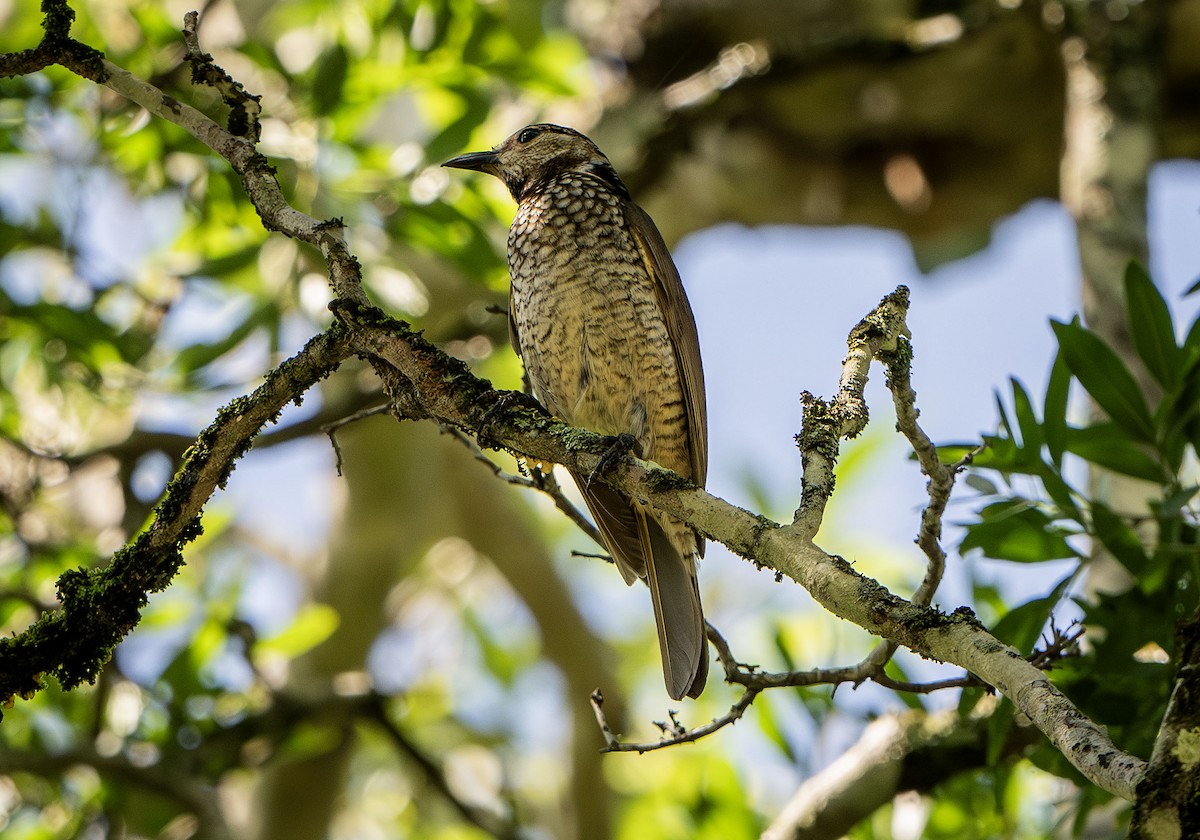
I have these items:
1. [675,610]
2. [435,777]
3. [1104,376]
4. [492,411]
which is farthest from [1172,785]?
[435,777]

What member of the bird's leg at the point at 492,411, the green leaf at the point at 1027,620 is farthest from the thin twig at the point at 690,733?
the green leaf at the point at 1027,620

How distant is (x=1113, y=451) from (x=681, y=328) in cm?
139

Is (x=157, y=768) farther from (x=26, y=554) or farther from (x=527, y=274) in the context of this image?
(x=527, y=274)

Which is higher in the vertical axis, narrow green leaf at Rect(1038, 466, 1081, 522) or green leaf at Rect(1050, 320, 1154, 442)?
green leaf at Rect(1050, 320, 1154, 442)

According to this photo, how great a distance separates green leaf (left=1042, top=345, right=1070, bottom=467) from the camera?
3252 mm

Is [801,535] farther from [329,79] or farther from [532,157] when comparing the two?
[329,79]

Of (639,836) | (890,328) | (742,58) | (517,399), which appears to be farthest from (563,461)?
(742,58)

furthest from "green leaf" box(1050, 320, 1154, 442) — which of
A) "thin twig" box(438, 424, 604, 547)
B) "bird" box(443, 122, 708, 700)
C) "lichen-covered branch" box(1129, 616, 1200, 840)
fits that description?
"lichen-covered branch" box(1129, 616, 1200, 840)

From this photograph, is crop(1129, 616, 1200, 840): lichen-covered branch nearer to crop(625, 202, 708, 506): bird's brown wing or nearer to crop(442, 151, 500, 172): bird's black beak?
crop(625, 202, 708, 506): bird's brown wing

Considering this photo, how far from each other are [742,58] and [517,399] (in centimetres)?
383

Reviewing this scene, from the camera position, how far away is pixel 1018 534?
3.29 metres

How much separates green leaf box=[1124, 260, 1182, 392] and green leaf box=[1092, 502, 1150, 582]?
1.22 feet

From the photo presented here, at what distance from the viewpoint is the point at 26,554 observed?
493cm

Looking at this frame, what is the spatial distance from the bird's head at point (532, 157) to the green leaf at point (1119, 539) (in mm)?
2140
